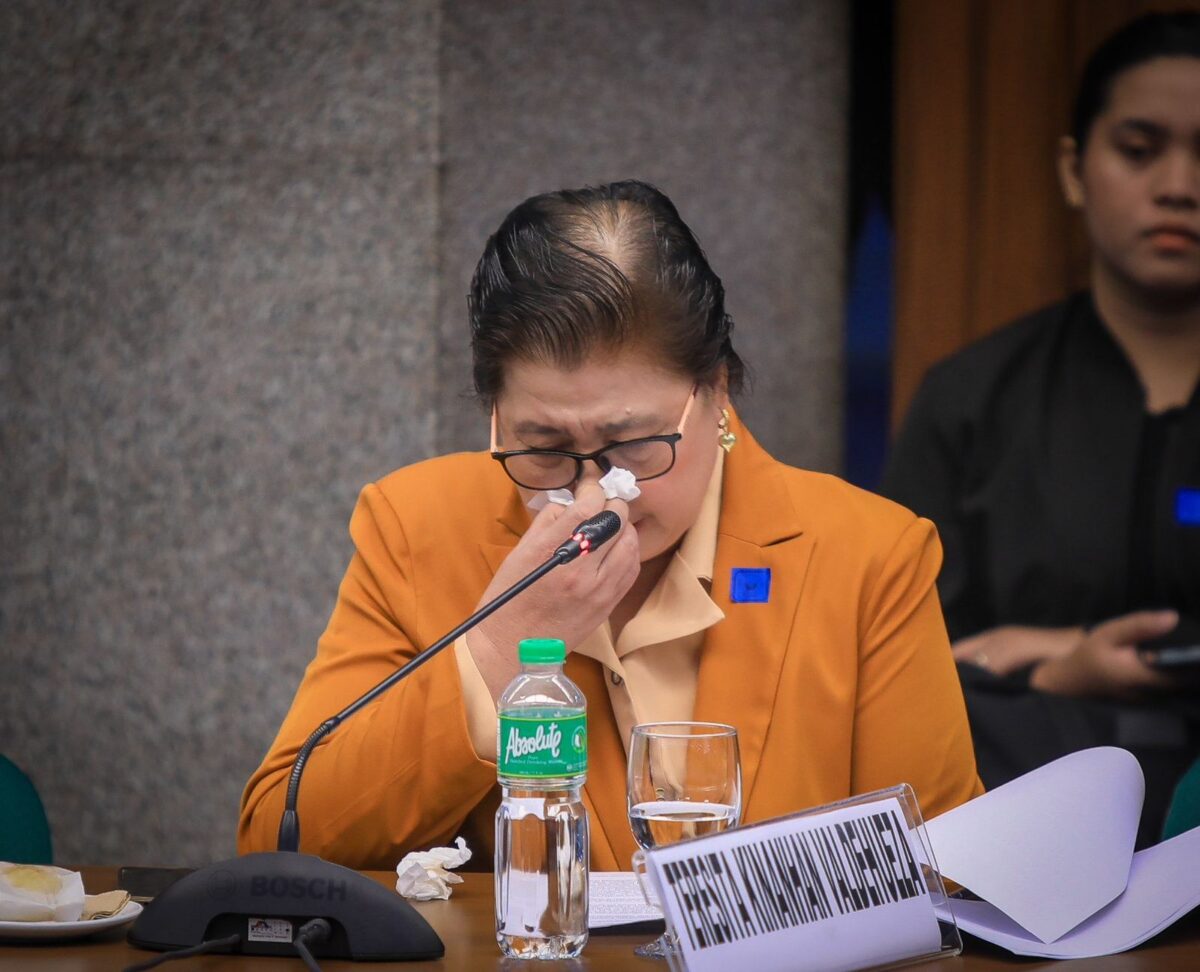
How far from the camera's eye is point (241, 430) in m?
2.77

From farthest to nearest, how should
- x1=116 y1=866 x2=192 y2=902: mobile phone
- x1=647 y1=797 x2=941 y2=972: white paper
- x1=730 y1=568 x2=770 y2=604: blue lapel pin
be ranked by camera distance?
1. x1=730 y1=568 x2=770 y2=604: blue lapel pin
2. x1=116 y1=866 x2=192 y2=902: mobile phone
3. x1=647 y1=797 x2=941 y2=972: white paper

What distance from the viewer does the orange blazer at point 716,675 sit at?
152cm

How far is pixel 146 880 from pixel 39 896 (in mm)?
151

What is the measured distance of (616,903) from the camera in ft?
4.25

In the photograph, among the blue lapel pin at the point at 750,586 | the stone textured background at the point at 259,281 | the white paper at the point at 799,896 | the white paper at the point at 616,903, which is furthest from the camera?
the stone textured background at the point at 259,281

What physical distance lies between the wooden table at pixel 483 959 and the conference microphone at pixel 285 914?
1 centimetres

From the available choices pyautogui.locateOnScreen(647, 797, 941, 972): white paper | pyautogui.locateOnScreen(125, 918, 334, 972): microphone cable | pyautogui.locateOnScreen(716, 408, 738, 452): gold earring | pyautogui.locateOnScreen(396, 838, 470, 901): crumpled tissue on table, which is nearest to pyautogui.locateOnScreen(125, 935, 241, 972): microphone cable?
pyautogui.locateOnScreen(125, 918, 334, 972): microphone cable

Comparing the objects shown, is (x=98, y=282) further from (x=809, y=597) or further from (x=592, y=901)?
(x=592, y=901)

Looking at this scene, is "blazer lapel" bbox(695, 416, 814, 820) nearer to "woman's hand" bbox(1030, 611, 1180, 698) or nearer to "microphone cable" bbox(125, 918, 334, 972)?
"microphone cable" bbox(125, 918, 334, 972)

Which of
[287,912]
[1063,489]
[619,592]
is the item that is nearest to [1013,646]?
[1063,489]

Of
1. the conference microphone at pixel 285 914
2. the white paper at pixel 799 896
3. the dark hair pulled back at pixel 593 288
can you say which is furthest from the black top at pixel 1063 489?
the conference microphone at pixel 285 914

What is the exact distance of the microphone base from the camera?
3.75 ft

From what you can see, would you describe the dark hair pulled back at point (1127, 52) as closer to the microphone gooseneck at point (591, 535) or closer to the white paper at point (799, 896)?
the microphone gooseneck at point (591, 535)

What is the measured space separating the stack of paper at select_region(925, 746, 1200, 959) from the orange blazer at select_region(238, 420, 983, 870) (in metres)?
0.35
